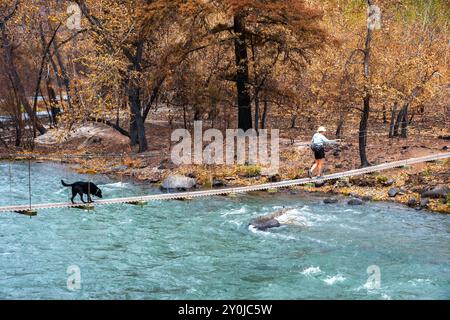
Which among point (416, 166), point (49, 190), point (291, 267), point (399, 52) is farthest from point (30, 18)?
point (291, 267)

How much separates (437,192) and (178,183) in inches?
367

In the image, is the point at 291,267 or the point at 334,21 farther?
the point at 334,21

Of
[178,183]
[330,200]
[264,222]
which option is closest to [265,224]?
[264,222]

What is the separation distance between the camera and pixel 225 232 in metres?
16.6

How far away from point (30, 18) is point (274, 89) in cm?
1426

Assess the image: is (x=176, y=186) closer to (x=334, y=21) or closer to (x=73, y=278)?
(x=73, y=278)

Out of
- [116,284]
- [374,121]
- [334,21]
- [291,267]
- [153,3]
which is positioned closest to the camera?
[116,284]

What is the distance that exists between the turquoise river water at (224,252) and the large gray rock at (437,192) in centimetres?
121

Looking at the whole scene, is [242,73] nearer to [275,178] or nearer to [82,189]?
[275,178]

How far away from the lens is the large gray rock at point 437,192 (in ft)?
64.4

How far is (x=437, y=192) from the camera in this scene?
19.8 m

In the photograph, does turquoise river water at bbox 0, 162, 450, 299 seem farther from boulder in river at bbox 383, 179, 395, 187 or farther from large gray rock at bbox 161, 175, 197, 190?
boulder in river at bbox 383, 179, 395, 187

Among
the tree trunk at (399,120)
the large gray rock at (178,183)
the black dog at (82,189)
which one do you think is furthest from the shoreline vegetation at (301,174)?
the black dog at (82,189)

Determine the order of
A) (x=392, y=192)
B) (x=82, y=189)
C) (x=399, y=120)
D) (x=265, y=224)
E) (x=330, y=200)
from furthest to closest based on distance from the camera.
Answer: (x=399, y=120) → (x=392, y=192) → (x=330, y=200) → (x=265, y=224) → (x=82, y=189)
